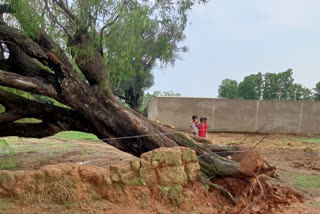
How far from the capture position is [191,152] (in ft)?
14.3

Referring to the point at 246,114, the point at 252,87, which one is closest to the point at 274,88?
the point at 252,87

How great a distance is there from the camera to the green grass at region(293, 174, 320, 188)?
621cm

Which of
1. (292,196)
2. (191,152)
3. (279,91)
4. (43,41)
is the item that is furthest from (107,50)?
(279,91)

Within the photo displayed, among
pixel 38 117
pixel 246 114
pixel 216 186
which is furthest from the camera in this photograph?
pixel 246 114

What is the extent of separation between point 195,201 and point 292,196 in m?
2.07

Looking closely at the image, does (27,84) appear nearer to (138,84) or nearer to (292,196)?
(292,196)

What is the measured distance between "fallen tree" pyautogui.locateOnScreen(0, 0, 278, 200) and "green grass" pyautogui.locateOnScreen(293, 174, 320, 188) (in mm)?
2048

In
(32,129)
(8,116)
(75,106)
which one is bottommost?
(32,129)

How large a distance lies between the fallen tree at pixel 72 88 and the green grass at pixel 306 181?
6.72ft

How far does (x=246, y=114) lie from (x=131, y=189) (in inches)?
593

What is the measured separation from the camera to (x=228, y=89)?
44156 millimetres

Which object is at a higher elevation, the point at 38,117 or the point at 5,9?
the point at 5,9

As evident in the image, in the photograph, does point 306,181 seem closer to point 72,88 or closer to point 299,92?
point 72,88

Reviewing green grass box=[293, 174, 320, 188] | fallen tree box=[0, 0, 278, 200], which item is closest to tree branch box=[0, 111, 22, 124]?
fallen tree box=[0, 0, 278, 200]
